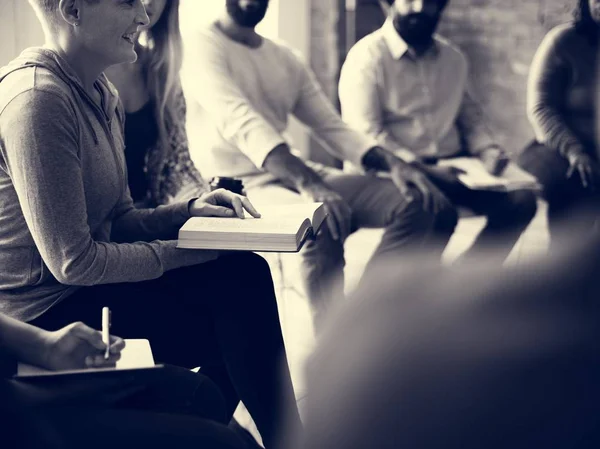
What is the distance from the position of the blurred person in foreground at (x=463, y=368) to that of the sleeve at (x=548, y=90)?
10.9 ft

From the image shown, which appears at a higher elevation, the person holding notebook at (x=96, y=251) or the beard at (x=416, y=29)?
the person holding notebook at (x=96, y=251)

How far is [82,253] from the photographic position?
1300 millimetres

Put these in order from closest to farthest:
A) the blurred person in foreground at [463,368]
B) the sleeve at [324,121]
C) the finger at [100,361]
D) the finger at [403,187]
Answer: the blurred person in foreground at [463,368] < the finger at [100,361] < the sleeve at [324,121] < the finger at [403,187]

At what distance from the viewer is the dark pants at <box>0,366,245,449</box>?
65 cm

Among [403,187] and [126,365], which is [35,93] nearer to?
[126,365]

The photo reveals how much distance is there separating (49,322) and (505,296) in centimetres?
95

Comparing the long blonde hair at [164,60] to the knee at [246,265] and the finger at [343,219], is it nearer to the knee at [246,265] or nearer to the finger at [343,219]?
the finger at [343,219]

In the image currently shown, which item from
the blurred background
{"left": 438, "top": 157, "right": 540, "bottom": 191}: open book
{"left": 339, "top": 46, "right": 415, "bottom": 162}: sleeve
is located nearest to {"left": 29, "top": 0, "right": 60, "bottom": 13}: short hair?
the blurred background

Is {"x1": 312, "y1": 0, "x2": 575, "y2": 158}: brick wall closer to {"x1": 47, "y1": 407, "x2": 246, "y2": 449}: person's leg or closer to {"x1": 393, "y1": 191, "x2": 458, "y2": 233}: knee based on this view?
{"x1": 393, "y1": 191, "x2": 458, "y2": 233}: knee

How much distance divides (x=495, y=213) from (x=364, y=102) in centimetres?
69

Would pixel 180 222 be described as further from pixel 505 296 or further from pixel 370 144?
pixel 370 144

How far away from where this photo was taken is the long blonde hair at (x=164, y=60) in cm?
241

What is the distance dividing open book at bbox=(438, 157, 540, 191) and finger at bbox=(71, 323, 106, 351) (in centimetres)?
267

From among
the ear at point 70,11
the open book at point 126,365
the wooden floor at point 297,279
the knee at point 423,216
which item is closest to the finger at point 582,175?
the wooden floor at point 297,279
